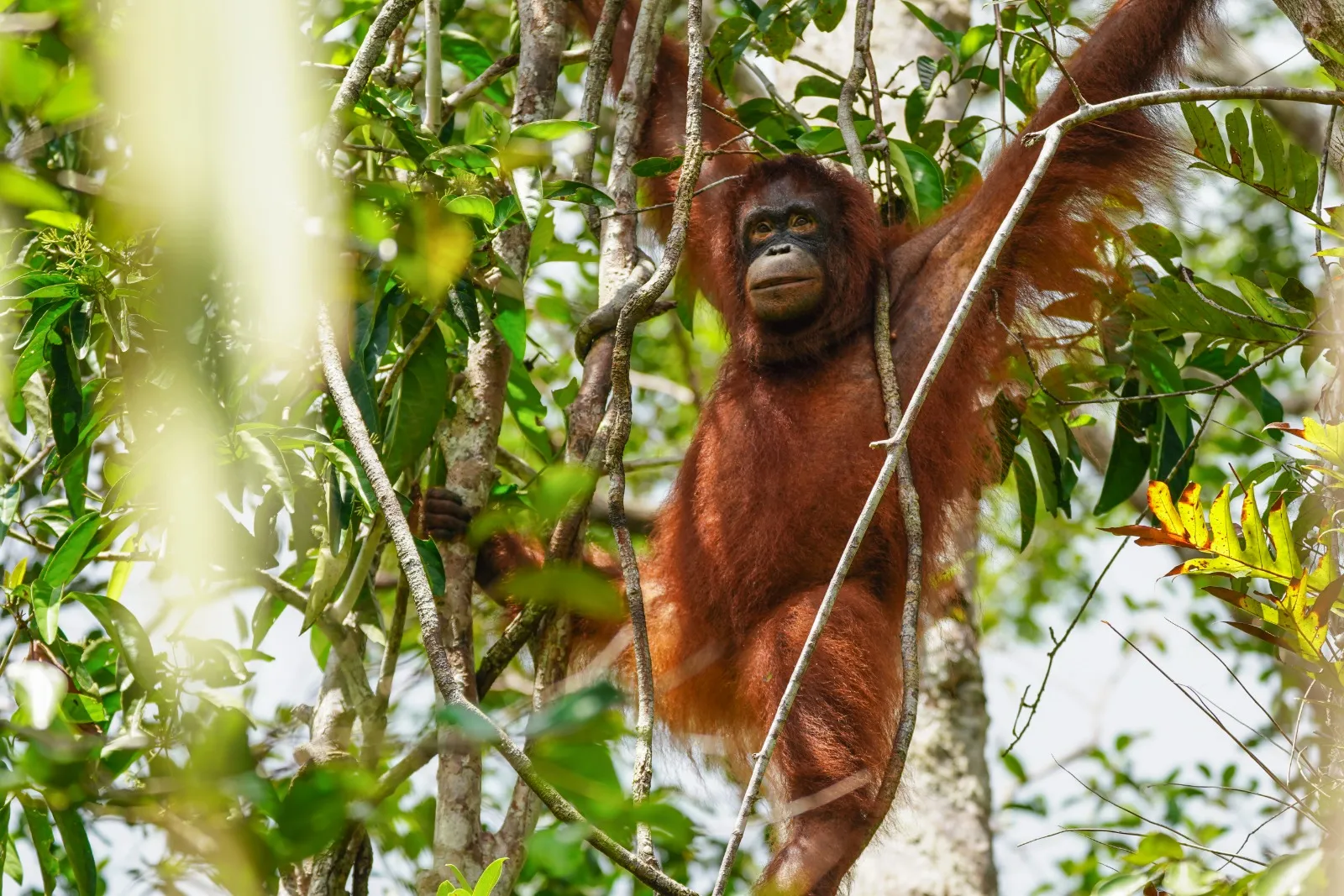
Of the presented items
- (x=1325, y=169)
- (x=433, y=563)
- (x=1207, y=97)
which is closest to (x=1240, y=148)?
(x=1325, y=169)

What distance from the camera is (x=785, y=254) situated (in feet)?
15.4

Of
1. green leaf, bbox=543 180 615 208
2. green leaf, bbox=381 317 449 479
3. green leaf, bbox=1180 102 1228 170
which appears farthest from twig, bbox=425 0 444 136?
green leaf, bbox=1180 102 1228 170

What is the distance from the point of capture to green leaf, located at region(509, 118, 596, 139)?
344 cm

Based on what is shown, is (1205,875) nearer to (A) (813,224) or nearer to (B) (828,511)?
(B) (828,511)

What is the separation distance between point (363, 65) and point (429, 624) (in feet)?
5.05

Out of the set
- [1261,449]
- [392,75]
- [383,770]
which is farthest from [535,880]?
[1261,449]

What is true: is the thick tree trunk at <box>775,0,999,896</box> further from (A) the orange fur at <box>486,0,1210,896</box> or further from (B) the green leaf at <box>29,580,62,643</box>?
(B) the green leaf at <box>29,580,62,643</box>

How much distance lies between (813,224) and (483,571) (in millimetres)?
1966

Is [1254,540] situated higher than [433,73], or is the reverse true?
[433,73]

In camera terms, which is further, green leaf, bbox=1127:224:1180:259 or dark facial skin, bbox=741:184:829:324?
dark facial skin, bbox=741:184:829:324

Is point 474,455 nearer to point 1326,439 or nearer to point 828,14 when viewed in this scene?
point 828,14

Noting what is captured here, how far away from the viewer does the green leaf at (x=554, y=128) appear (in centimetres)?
344

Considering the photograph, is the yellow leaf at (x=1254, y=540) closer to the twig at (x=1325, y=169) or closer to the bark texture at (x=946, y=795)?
the twig at (x=1325, y=169)

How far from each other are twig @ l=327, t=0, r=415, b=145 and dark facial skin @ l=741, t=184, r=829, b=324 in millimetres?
1949
